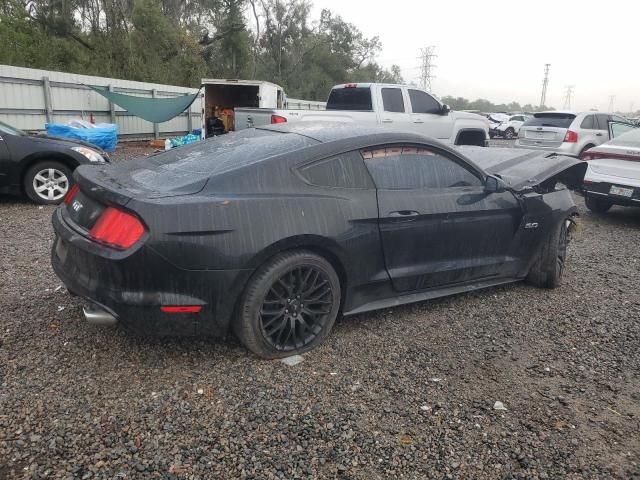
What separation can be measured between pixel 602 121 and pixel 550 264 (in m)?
9.84

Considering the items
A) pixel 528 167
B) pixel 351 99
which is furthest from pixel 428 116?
pixel 528 167

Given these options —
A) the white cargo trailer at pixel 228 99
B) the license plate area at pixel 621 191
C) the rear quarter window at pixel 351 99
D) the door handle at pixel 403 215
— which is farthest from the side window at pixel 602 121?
the door handle at pixel 403 215

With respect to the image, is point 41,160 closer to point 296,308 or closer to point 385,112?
point 296,308

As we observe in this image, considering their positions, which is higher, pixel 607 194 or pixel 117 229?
pixel 117 229

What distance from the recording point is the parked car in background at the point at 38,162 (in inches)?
261

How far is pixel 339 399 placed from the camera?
2816 mm

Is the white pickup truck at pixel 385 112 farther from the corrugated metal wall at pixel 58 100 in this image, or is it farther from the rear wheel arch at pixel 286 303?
the corrugated metal wall at pixel 58 100

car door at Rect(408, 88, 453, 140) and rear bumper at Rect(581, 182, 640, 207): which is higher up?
car door at Rect(408, 88, 453, 140)

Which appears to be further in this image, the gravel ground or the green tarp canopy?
the green tarp canopy

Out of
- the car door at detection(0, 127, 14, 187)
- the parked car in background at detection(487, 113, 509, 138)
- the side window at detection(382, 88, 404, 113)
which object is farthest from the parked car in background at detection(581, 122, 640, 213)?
the parked car in background at detection(487, 113, 509, 138)

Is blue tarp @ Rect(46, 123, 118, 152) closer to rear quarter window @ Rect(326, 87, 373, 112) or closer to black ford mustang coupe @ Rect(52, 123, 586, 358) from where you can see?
rear quarter window @ Rect(326, 87, 373, 112)

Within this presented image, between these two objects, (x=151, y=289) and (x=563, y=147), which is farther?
(x=563, y=147)

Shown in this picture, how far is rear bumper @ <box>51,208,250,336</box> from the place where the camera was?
106 inches

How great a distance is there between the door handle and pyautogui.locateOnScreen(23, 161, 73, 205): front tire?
17.3 ft
